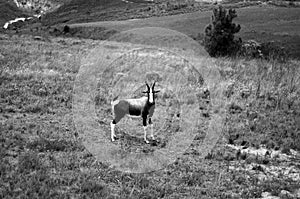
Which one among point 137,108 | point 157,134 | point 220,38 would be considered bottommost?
point 157,134

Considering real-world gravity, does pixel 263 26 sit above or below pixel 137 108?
below

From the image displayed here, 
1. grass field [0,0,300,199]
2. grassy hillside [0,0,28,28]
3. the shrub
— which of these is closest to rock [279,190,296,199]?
grass field [0,0,300,199]

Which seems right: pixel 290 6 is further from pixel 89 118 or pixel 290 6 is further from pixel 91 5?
pixel 89 118

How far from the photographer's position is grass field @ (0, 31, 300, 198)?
9.34 meters

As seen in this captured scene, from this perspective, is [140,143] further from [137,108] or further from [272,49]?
[272,49]

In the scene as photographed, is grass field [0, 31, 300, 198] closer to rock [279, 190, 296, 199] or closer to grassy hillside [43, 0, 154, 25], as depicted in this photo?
rock [279, 190, 296, 199]

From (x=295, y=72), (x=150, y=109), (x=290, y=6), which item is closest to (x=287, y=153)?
(x=150, y=109)

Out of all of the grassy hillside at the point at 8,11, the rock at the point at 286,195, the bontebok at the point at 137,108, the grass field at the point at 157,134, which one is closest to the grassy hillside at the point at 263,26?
the grass field at the point at 157,134

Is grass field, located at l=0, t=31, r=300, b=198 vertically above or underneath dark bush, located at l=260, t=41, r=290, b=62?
above

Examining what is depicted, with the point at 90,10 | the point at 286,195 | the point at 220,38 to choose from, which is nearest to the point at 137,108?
the point at 286,195

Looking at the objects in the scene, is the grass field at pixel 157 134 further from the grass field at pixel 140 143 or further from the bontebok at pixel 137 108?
the bontebok at pixel 137 108

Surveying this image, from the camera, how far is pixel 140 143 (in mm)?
12453

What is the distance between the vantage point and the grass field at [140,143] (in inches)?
368

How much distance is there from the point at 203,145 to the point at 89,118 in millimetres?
4679
